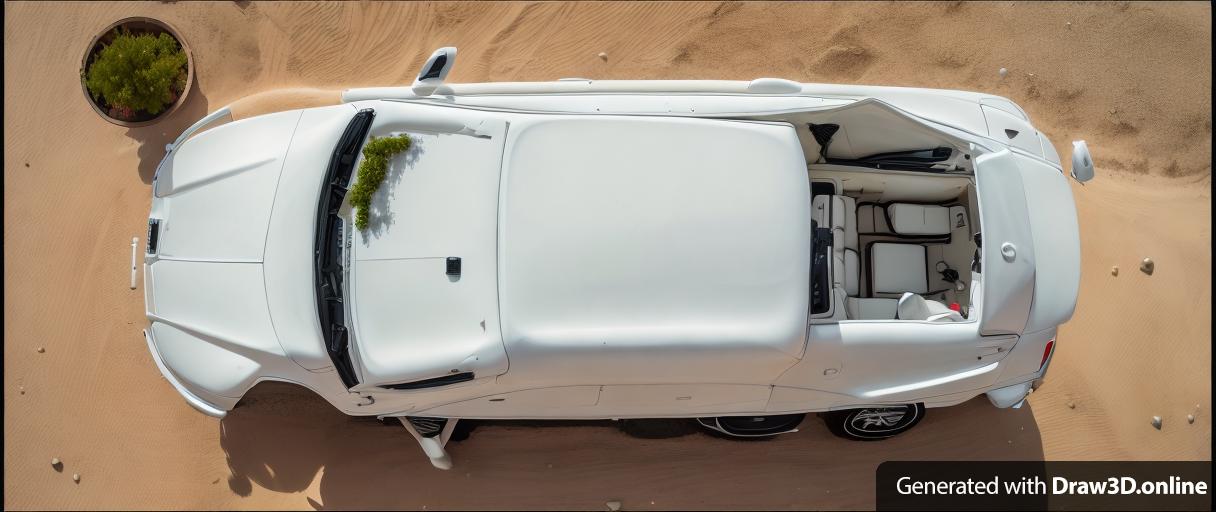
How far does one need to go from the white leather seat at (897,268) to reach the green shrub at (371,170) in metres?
3.36

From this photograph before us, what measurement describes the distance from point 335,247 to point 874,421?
13.2 feet

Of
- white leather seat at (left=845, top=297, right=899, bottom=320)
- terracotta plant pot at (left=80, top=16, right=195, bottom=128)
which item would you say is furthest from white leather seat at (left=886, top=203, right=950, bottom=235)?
terracotta plant pot at (left=80, top=16, right=195, bottom=128)

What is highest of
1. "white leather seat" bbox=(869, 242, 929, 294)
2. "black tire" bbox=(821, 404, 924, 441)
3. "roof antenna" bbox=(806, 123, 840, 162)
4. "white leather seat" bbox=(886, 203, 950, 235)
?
"roof antenna" bbox=(806, 123, 840, 162)

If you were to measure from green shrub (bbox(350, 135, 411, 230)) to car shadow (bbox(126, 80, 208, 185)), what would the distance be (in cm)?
281

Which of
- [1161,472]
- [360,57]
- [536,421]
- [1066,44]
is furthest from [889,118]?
[360,57]

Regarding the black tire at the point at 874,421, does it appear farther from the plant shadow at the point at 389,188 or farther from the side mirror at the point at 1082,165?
the plant shadow at the point at 389,188

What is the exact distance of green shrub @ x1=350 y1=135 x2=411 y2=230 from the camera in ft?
12.1

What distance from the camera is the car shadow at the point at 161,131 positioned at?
5.45 m

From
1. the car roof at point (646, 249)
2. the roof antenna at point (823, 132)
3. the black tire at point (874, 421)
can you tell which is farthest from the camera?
the black tire at point (874, 421)

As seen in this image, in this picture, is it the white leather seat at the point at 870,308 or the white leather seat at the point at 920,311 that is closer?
the white leather seat at the point at 920,311

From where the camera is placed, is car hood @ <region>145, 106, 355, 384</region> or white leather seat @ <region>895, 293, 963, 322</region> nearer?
car hood @ <region>145, 106, 355, 384</region>

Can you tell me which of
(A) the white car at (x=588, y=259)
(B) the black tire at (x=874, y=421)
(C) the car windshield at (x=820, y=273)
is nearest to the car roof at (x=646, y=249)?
(A) the white car at (x=588, y=259)

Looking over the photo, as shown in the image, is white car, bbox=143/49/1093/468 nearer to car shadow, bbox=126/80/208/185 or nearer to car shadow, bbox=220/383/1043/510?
car shadow, bbox=220/383/1043/510

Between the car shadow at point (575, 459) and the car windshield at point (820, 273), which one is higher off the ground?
the car windshield at point (820, 273)
